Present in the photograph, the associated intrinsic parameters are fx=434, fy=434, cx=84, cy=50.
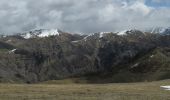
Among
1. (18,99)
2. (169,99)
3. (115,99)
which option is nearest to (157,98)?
(169,99)

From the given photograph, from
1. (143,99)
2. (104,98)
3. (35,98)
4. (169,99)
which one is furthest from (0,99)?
(169,99)

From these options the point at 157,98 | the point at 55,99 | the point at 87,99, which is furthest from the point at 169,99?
the point at 55,99

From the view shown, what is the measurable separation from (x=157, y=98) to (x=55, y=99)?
1592cm

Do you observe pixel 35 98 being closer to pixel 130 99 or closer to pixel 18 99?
pixel 18 99

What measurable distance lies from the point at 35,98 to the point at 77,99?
6.78 metres

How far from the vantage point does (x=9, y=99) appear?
63156 mm

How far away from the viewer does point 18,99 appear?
6322 cm

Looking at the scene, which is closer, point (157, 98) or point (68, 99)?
point (68, 99)

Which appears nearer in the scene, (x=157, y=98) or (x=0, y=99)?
(x=0, y=99)

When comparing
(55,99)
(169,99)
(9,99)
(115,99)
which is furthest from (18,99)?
(169,99)

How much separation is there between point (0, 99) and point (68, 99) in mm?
9804

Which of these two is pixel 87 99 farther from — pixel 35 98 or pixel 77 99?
pixel 35 98

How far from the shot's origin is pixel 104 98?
6525 cm

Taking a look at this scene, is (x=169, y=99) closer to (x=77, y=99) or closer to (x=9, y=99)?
(x=77, y=99)
